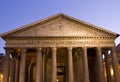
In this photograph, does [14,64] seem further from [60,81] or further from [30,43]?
[60,81]

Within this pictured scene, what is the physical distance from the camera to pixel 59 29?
2033 centimetres

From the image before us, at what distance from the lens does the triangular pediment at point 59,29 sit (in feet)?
66.0

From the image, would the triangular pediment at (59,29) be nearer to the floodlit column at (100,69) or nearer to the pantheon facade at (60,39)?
the pantheon facade at (60,39)

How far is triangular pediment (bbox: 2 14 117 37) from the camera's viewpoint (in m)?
20.1

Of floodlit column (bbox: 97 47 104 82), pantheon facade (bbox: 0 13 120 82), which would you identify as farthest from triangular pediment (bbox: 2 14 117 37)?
floodlit column (bbox: 97 47 104 82)

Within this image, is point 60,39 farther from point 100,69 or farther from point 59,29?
point 100,69

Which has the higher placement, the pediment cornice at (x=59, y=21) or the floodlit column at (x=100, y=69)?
the pediment cornice at (x=59, y=21)

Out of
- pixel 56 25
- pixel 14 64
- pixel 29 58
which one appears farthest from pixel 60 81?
pixel 56 25

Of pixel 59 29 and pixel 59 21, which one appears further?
pixel 59 21

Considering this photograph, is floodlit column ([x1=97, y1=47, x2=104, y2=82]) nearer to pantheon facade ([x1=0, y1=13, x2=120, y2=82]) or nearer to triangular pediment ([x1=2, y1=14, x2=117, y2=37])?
pantheon facade ([x1=0, y1=13, x2=120, y2=82])

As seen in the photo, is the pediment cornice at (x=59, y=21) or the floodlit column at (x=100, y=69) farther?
the pediment cornice at (x=59, y=21)

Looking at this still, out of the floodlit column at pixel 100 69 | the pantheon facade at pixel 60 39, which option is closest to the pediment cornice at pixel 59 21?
the pantheon facade at pixel 60 39

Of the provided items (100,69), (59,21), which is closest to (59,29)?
(59,21)

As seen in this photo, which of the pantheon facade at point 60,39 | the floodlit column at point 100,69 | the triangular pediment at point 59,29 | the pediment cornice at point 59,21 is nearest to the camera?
the floodlit column at point 100,69
